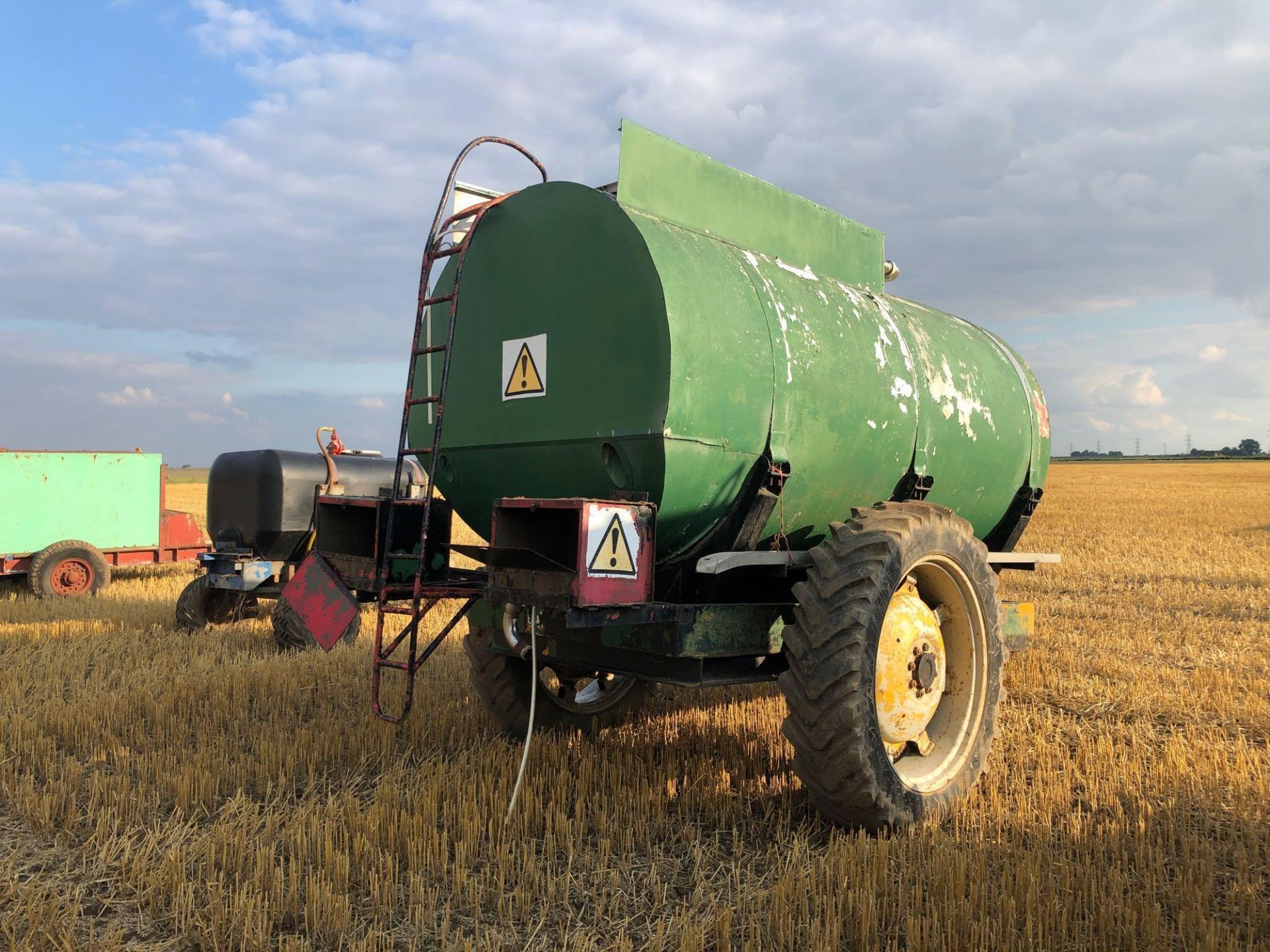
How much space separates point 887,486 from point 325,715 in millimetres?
3609

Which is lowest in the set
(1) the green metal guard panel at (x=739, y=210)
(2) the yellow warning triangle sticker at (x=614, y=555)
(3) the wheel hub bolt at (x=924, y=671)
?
(3) the wheel hub bolt at (x=924, y=671)

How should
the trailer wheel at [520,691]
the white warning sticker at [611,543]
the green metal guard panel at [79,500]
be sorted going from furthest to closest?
the green metal guard panel at [79,500]
the trailer wheel at [520,691]
the white warning sticker at [611,543]

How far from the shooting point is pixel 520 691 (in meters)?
5.25

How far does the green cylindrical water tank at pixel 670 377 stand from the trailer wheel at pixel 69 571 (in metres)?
8.39

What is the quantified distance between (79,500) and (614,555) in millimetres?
10653

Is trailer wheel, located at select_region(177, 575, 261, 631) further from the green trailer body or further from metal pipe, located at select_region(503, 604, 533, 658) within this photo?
metal pipe, located at select_region(503, 604, 533, 658)

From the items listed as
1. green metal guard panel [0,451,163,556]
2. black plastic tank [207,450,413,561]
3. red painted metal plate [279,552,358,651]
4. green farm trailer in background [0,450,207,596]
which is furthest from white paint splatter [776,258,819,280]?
green metal guard panel [0,451,163,556]

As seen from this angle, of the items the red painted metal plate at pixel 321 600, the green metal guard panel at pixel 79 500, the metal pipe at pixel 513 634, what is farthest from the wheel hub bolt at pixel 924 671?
the green metal guard panel at pixel 79 500

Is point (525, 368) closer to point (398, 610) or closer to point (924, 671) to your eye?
point (398, 610)

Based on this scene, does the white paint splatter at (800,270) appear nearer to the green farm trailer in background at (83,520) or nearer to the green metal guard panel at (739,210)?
the green metal guard panel at (739,210)

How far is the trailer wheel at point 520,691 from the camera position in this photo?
5.23 metres

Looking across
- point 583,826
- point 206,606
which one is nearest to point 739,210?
point 583,826

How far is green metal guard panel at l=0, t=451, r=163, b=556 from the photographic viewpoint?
11.3m

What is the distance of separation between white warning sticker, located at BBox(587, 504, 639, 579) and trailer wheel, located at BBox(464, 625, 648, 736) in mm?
1453
